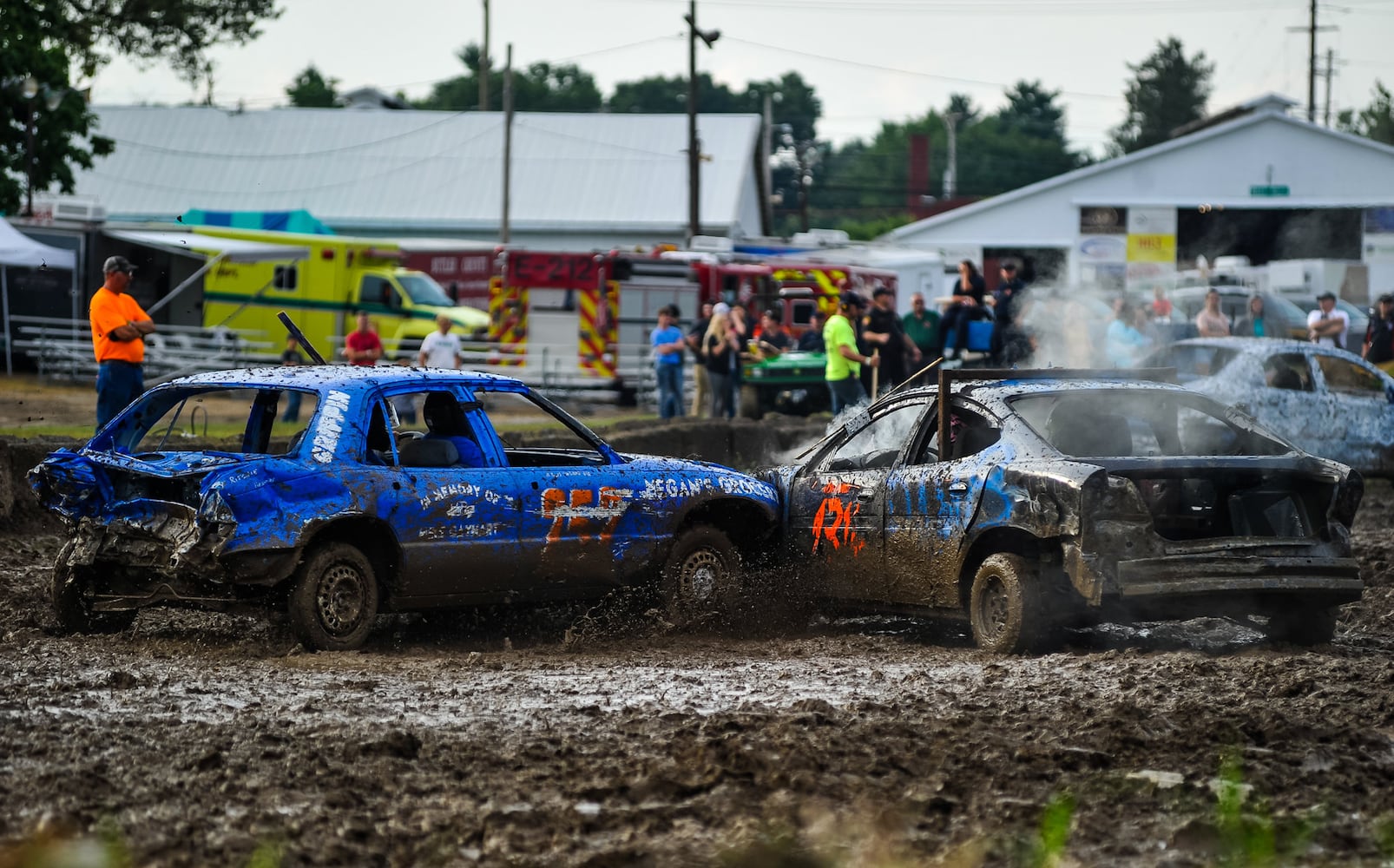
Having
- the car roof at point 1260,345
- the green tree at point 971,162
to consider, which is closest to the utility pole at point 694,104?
the car roof at point 1260,345

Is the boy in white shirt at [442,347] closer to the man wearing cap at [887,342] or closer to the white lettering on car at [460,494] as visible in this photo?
the man wearing cap at [887,342]

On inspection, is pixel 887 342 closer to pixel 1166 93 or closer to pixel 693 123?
pixel 693 123


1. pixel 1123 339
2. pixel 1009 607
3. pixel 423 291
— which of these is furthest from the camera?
pixel 423 291

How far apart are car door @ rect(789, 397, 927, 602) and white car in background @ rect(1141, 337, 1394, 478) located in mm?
6721

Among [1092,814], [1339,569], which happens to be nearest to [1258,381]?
[1339,569]

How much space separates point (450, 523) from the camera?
29.2 ft

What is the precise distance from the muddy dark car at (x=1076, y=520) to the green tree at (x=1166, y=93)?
100226 mm

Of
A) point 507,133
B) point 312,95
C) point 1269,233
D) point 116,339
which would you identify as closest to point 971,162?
point 312,95

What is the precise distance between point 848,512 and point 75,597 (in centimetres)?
394

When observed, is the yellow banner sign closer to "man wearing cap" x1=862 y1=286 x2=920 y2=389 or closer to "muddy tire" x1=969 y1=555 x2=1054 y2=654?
"man wearing cap" x1=862 y1=286 x2=920 y2=389

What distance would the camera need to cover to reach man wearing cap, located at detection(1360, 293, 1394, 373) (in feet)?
69.1

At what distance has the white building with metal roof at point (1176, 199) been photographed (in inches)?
2016

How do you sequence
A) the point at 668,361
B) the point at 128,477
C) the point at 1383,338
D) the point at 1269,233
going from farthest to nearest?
1. the point at 1269,233
2. the point at 668,361
3. the point at 1383,338
4. the point at 128,477

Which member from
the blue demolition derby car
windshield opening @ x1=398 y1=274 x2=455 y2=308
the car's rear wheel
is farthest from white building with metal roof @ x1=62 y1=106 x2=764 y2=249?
the car's rear wheel
